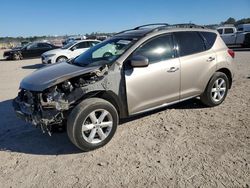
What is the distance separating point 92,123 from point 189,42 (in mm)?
2570

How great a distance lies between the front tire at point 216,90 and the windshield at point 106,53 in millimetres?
2003

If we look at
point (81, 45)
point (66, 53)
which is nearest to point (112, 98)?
point (66, 53)

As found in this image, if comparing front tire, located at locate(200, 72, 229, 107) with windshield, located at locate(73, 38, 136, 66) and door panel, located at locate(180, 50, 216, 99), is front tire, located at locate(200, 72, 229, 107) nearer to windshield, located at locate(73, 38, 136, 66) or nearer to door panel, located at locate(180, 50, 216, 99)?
door panel, located at locate(180, 50, 216, 99)

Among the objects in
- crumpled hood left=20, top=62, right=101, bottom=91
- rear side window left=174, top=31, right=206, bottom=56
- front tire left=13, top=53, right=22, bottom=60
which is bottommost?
front tire left=13, top=53, right=22, bottom=60

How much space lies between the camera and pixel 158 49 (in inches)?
181

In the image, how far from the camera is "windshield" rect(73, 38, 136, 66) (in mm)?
4441

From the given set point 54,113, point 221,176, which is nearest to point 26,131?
point 54,113

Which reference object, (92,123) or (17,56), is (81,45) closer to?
(17,56)

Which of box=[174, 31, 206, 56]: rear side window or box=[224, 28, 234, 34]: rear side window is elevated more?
box=[174, 31, 206, 56]: rear side window

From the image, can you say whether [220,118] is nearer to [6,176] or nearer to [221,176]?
[221,176]

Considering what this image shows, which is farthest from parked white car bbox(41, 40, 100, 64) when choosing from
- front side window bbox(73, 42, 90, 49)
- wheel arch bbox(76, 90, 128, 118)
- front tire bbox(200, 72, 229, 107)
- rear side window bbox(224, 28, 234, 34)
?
rear side window bbox(224, 28, 234, 34)

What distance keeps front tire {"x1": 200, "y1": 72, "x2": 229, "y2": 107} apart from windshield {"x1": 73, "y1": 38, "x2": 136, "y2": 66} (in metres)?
2.00

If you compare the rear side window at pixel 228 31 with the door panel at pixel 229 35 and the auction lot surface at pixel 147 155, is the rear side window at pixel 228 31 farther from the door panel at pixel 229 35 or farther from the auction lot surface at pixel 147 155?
the auction lot surface at pixel 147 155

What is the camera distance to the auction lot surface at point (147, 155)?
322 centimetres
